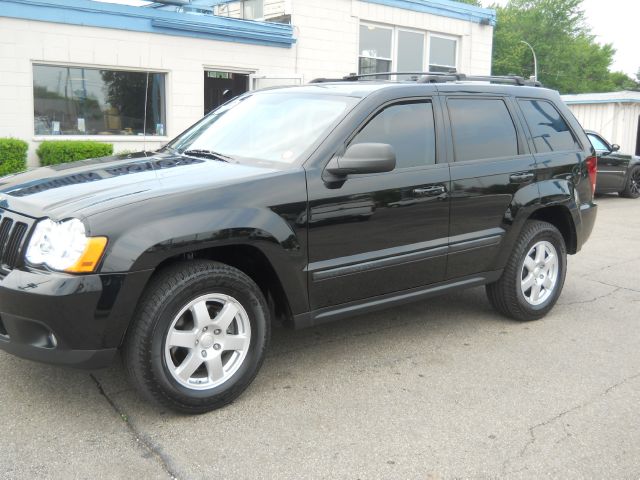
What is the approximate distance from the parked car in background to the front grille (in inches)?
496

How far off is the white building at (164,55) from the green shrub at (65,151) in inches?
15.8

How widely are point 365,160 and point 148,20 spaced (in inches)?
401

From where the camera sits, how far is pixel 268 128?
4461 millimetres

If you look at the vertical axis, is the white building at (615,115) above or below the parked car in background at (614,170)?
above

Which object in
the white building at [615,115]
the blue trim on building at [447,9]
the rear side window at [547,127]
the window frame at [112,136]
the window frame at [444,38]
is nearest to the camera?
the rear side window at [547,127]

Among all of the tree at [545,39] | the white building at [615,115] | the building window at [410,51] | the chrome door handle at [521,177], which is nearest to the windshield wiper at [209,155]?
the chrome door handle at [521,177]

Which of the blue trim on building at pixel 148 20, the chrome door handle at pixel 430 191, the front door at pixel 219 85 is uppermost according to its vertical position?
the blue trim on building at pixel 148 20

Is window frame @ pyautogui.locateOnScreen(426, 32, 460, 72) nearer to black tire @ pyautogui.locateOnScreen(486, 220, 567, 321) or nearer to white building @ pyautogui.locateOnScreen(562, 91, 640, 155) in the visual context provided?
white building @ pyautogui.locateOnScreen(562, 91, 640, 155)

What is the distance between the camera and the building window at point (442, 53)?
58.3ft

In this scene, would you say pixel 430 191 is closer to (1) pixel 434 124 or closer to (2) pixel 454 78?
(1) pixel 434 124

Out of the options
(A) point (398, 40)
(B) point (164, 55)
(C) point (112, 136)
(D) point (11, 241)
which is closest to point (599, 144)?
(A) point (398, 40)

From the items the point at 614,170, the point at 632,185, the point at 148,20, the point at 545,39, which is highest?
the point at 545,39

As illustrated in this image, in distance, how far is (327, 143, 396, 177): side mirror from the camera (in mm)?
3863

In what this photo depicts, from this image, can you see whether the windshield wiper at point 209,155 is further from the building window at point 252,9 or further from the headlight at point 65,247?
the building window at point 252,9
